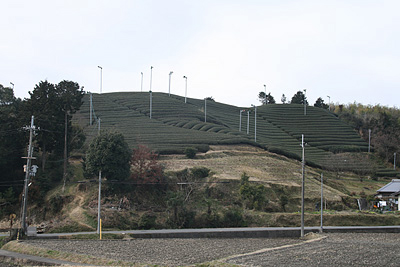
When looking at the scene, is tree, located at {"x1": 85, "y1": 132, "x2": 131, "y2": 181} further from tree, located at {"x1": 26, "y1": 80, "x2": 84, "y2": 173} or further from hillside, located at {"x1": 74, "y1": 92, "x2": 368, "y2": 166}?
hillside, located at {"x1": 74, "y1": 92, "x2": 368, "y2": 166}

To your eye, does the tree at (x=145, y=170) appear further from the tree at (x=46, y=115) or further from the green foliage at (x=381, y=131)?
the green foliage at (x=381, y=131)

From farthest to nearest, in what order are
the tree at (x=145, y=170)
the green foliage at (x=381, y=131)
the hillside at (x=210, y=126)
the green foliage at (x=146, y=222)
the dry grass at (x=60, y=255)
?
the green foliage at (x=381, y=131), the hillside at (x=210, y=126), the tree at (x=145, y=170), the green foliage at (x=146, y=222), the dry grass at (x=60, y=255)

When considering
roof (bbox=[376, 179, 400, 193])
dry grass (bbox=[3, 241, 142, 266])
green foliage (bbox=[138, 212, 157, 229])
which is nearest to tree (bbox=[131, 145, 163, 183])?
green foliage (bbox=[138, 212, 157, 229])

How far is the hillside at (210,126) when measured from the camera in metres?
59.1

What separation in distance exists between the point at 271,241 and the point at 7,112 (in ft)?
101

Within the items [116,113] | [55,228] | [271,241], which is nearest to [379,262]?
[271,241]

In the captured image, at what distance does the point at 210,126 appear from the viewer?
69312 millimetres

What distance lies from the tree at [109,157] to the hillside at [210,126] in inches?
524

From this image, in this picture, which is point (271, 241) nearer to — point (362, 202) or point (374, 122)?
point (362, 202)

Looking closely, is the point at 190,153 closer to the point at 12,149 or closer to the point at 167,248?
the point at 12,149

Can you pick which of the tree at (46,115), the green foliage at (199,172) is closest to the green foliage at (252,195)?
the green foliage at (199,172)

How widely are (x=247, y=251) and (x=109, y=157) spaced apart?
17.6 m

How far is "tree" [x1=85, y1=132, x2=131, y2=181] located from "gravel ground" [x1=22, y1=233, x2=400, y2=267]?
10.8 meters

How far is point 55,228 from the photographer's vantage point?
107 ft
